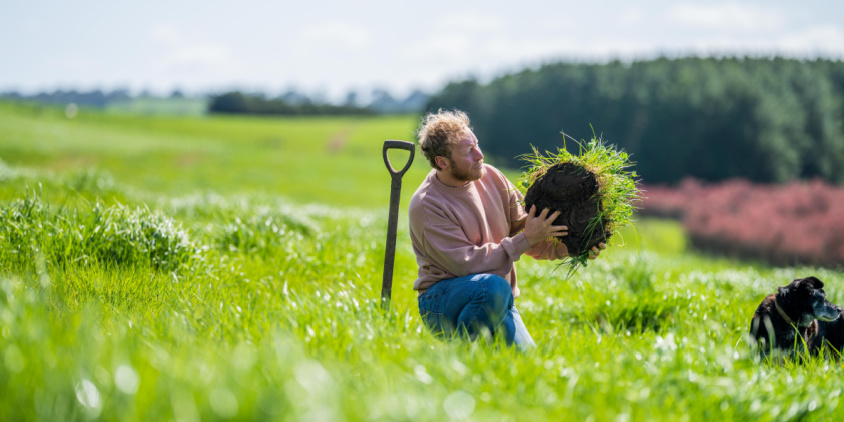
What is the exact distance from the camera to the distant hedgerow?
464 centimetres

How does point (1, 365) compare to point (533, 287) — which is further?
point (533, 287)

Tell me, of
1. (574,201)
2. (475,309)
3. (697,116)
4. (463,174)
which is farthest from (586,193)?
(697,116)

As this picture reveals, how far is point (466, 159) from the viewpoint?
412cm

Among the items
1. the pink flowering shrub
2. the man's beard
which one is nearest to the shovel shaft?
the man's beard

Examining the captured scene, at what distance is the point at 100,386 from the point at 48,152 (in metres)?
39.0

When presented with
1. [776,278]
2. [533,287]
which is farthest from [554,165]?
[776,278]

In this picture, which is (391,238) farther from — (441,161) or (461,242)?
(441,161)

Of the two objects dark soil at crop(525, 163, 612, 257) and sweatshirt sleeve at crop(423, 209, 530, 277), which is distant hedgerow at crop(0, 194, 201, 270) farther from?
dark soil at crop(525, 163, 612, 257)

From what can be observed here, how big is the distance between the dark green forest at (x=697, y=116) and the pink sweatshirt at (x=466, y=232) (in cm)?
4761

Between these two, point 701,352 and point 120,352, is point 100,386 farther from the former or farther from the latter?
point 701,352

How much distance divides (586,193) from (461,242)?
1.02 m

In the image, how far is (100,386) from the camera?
2.11m

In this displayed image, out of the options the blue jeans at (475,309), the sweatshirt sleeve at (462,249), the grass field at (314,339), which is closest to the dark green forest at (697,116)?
the grass field at (314,339)

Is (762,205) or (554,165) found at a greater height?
(554,165)
